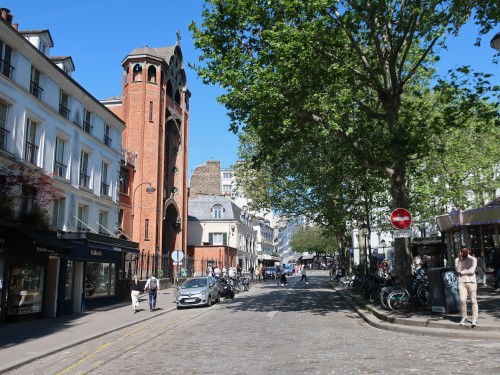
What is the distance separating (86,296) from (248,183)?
19545mm

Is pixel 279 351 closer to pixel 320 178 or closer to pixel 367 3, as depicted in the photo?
pixel 367 3

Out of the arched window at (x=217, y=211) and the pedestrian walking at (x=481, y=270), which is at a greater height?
the arched window at (x=217, y=211)

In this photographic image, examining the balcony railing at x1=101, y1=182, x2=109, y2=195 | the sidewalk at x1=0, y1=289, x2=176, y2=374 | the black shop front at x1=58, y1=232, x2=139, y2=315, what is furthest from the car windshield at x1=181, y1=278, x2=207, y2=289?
the balcony railing at x1=101, y1=182, x2=109, y2=195

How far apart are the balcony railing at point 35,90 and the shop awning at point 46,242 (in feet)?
18.7

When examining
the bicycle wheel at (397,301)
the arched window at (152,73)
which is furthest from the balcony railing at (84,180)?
the arched window at (152,73)

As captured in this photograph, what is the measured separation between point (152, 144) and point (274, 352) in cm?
3048

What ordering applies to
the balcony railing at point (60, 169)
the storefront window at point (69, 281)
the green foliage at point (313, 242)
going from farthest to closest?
the green foliage at point (313, 242) → the balcony railing at point (60, 169) → the storefront window at point (69, 281)

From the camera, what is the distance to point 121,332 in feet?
47.1

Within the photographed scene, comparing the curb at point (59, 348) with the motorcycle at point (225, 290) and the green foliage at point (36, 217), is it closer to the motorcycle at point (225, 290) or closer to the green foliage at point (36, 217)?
the green foliage at point (36, 217)

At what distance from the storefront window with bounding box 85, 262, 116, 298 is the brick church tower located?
30.5 ft

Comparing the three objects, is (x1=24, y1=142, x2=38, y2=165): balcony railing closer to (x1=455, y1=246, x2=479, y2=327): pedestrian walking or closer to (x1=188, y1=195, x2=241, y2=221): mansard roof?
(x1=455, y1=246, x2=479, y2=327): pedestrian walking

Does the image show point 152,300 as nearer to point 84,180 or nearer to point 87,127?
point 84,180

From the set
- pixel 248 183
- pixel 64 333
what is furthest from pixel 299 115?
pixel 248 183

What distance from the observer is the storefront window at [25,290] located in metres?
16.1
